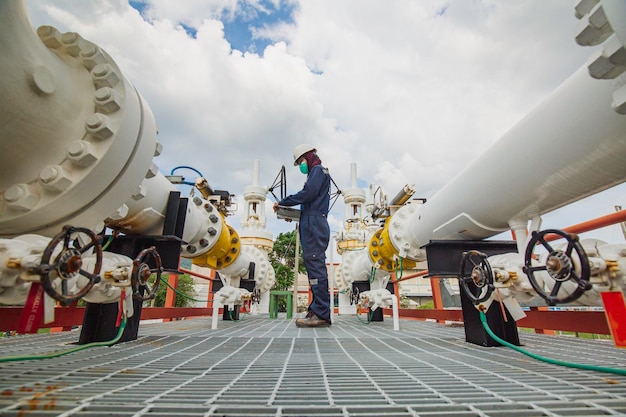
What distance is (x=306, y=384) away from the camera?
890 mm

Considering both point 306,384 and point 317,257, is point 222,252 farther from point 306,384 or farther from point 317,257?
point 306,384

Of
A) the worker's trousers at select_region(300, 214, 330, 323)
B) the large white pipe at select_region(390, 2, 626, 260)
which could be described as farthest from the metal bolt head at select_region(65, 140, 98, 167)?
the worker's trousers at select_region(300, 214, 330, 323)

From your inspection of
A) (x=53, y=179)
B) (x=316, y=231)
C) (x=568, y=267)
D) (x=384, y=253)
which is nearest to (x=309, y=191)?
(x=316, y=231)

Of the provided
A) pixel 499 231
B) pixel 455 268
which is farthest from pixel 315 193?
pixel 499 231

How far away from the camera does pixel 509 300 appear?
136 cm

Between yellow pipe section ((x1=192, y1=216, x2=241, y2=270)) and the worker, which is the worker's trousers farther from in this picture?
yellow pipe section ((x1=192, y1=216, x2=241, y2=270))

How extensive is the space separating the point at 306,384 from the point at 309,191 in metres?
2.32

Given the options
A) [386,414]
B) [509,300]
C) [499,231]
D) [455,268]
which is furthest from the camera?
[455,268]

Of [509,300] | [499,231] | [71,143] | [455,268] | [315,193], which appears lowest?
[509,300]

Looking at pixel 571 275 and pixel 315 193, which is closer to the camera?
pixel 571 275

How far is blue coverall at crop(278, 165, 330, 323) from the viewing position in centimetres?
303

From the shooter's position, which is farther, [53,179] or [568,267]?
[53,179]

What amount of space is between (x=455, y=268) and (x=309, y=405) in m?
1.58

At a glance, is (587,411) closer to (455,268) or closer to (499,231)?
(499,231)
